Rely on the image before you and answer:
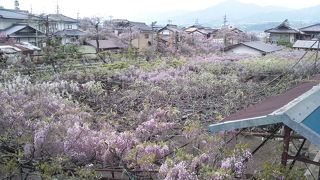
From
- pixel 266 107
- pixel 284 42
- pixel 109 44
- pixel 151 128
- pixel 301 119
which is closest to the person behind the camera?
pixel 301 119

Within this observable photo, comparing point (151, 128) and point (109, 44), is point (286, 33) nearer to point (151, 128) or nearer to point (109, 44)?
point (109, 44)

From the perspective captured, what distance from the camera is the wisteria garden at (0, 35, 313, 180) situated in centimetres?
486

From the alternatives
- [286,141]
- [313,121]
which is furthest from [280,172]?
[313,121]

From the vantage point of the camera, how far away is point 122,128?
827 centimetres

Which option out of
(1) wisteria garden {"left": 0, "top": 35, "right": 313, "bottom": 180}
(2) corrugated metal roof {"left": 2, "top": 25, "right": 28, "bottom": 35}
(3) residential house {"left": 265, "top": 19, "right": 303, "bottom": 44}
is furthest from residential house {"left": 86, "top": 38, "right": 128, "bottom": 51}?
(3) residential house {"left": 265, "top": 19, "right": 303, "bottom": 44}

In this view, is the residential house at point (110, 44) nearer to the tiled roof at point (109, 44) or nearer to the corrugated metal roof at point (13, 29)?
the tiled roof at point (109, 44)

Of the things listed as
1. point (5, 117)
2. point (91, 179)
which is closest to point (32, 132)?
point (5, 117)

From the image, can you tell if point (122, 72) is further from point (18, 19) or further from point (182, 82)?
point (18, 19)

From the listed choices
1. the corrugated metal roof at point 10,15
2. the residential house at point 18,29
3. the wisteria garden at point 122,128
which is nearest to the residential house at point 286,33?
the residential house at point 18,29

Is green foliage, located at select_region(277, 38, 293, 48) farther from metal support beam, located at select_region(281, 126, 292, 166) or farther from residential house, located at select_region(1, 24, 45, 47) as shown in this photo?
metal support beam, located at select_region(281, 126, 292, 166)

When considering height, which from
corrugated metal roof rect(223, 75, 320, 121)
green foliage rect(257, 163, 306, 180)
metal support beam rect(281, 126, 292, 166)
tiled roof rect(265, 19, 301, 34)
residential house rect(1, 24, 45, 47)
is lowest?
green foliage rect(257, 163, 306, 180)

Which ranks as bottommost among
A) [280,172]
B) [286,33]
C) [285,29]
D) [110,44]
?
[280,172]

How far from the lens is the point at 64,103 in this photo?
937 centimetres

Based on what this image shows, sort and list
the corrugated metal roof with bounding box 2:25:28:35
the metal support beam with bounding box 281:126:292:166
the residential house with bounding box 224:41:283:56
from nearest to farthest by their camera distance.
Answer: the metal support beam with bounding box 281:126:292:166, the residential house with bounding box 224:41:283:56, the corrugated metal roof with bounding box 2:25:28:35
